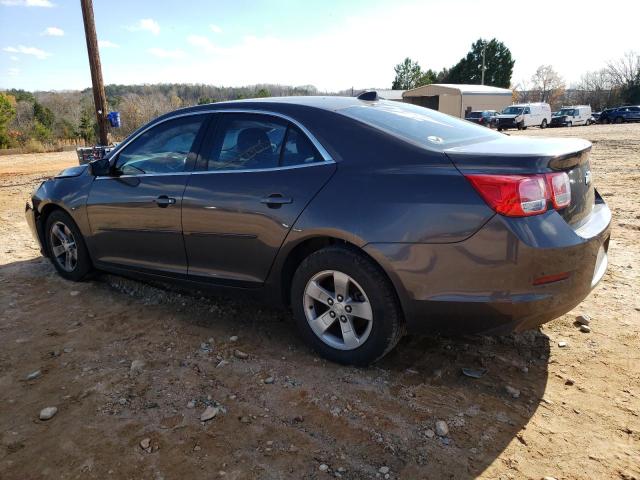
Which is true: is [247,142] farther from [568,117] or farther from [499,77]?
[499,77]

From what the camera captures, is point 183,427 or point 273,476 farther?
point 183,427

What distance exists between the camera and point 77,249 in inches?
178

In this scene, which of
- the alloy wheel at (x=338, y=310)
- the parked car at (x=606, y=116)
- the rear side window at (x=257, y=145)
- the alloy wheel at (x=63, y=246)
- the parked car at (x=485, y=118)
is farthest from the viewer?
the parked car at (x=606, y=116)

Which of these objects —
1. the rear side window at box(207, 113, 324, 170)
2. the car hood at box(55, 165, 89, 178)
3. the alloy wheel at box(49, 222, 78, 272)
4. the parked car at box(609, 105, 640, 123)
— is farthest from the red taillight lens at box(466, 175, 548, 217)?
the parked car at box(609, 105, 640, 123)

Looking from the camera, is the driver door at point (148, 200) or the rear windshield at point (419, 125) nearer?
the rear windshield at point (419, 125)

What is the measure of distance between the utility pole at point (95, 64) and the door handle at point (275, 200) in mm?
10612

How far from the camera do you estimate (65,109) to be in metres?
59.9

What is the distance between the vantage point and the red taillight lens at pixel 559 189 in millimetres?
2529

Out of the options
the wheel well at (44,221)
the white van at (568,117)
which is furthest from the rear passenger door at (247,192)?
the white van at (568,117)

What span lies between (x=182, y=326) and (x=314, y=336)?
3.84 feet

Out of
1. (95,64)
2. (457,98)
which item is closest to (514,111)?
(457,98)

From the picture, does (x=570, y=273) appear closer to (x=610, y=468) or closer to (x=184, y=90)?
(x=610, y=468)

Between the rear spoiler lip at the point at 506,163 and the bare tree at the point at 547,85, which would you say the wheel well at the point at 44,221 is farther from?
the bare tree at the point at 547,85

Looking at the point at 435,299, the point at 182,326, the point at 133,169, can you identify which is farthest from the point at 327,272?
the point at 133,169
